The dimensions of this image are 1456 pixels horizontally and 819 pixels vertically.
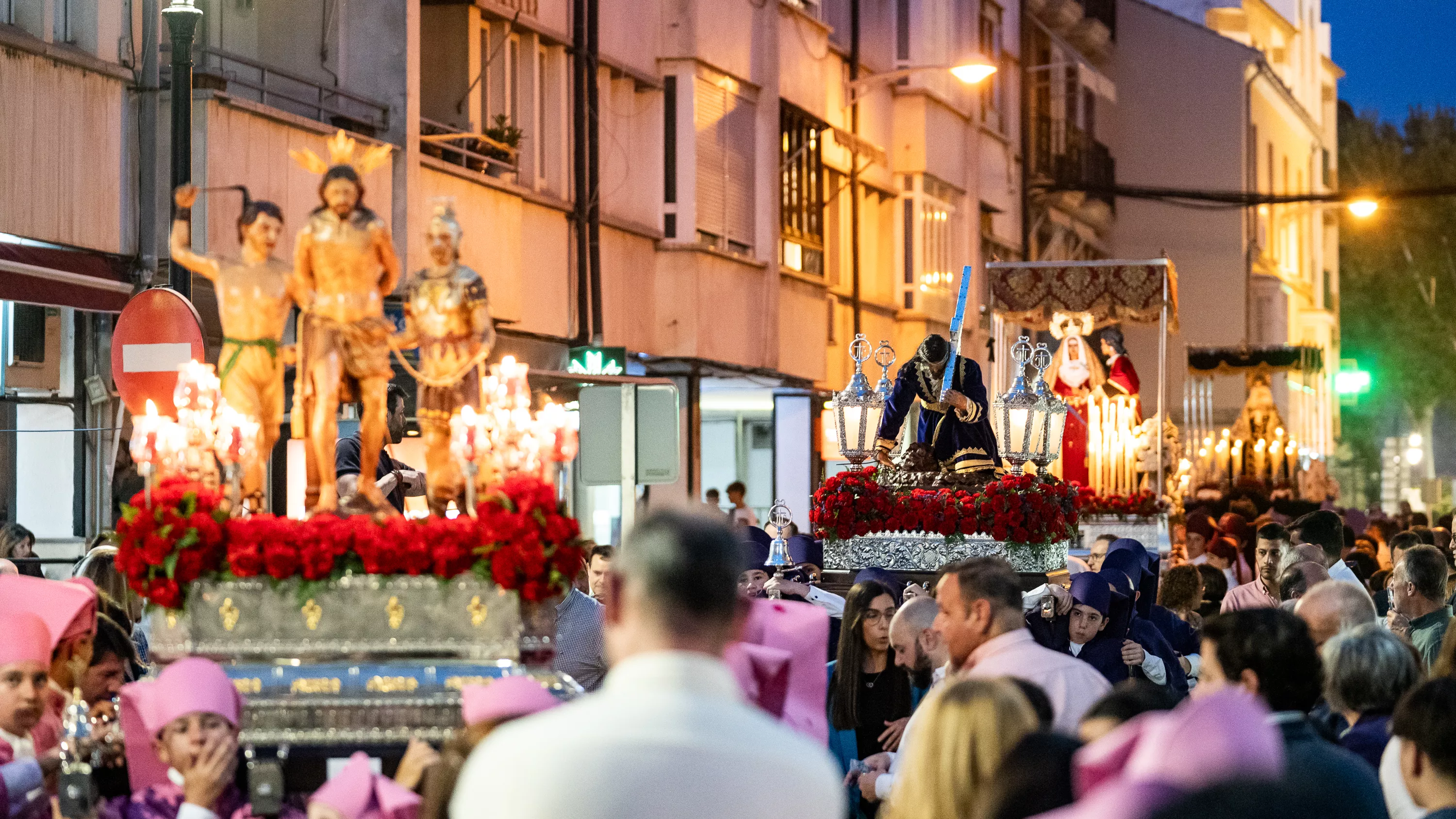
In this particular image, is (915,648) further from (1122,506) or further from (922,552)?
(1122,506)

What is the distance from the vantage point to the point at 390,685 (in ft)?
21.1

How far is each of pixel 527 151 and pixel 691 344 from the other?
3364mm

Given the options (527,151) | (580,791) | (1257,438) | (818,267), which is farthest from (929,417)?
(1257,438)

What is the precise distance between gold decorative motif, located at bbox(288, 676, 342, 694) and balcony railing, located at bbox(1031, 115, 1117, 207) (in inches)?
1242

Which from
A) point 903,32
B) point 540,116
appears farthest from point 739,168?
point 903,32

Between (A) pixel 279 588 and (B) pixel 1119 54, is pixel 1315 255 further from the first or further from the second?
(A) pixel 279 588

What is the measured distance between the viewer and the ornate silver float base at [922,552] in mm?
13547

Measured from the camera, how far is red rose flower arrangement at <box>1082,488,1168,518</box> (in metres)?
20.9

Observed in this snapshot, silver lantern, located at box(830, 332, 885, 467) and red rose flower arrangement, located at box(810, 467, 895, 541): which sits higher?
silver lantern, located at box(830, 332, 885, 467)

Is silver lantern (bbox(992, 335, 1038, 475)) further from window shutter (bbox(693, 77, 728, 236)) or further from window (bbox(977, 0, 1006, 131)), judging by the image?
window (bbox(977, 0, 1006, 131))

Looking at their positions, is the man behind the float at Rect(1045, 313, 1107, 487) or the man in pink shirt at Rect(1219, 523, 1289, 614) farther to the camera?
the man behind the float at Rect(1045, 313, 1107, 487)

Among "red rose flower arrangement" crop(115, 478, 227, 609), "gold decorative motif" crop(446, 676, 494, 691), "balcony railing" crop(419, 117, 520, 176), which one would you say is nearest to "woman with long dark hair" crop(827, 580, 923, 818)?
"gold decorative motif" crop(446, 676, 494, 691)

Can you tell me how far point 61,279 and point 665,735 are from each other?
11387 mm

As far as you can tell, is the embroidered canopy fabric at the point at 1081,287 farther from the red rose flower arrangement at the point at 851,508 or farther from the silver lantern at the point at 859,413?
the red rose flower arrangement at the point at 851,508
